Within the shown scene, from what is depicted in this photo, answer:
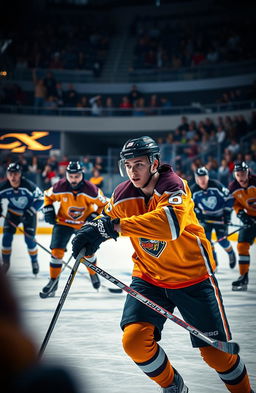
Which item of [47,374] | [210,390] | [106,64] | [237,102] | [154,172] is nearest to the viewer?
[47,374]

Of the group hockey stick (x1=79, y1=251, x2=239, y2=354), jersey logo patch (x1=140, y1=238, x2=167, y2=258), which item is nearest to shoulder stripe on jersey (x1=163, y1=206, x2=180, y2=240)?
jersey logo patch (x1=140, y1=238, x2=167, y2=258)

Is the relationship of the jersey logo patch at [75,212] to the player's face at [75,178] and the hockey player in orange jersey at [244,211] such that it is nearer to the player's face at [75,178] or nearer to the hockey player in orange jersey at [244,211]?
the player's face at [75,178]

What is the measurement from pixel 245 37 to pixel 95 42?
17.2 ft

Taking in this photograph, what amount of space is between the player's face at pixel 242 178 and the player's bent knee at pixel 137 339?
4.40m

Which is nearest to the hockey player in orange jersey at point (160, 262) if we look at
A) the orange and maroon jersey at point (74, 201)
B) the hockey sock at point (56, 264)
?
the hockey sock at point (56, 264)

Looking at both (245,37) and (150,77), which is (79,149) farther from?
(245,37)

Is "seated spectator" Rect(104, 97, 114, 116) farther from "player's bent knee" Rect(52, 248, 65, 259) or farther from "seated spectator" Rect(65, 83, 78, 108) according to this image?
"player's bent knee" Rect(52, 248, 65, 259)

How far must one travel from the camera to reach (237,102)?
15508mm

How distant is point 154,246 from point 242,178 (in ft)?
14.1

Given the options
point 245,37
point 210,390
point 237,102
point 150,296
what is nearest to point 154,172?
point 150,296

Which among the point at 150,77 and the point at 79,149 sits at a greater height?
the point at 150,77

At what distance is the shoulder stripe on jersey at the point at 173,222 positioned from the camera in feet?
7.11

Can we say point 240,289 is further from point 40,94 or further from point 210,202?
point 40,94

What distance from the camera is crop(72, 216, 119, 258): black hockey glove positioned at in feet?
7.19
